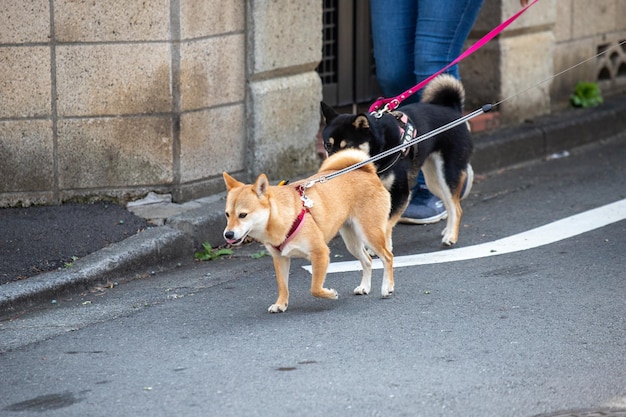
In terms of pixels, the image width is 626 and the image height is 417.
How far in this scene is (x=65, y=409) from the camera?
12.7 feet

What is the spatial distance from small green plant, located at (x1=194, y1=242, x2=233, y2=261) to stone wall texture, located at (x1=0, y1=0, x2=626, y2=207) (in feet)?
1.79

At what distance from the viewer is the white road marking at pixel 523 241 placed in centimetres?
592

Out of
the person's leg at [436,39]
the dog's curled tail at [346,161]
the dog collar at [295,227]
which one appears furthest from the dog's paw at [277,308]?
the person's leg at [436,39]

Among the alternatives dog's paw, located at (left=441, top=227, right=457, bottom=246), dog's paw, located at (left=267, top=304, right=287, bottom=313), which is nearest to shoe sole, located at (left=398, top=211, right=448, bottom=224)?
dog's paw, located at (left=441, top=227, right=457, bottom=246)

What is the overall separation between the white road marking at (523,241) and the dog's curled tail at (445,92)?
0.88m

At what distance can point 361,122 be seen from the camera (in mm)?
5781

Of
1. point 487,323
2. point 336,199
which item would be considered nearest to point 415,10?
point 336,199

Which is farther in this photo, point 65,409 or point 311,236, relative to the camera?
point 311,236

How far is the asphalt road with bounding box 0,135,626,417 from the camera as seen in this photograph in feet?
12.8

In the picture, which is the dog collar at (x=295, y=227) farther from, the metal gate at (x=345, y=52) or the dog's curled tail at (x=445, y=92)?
the metal gate at (x=345, y=52)

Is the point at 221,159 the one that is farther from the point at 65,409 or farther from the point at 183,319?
the point at 65,409

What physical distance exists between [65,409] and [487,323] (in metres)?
1.91

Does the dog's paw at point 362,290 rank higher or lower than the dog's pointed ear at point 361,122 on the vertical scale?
lower

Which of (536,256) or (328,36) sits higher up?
(328,36)
